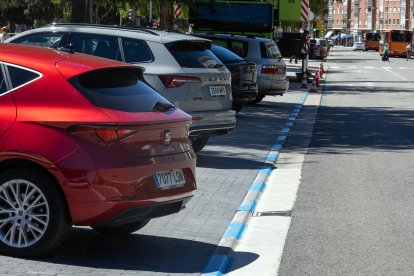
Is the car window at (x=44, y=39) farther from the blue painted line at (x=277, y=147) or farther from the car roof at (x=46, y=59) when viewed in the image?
the car roof at (x=46, y=59)

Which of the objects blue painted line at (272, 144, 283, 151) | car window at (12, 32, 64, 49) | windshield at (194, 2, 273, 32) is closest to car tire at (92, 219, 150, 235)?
car window at (12, 32, 64, 49)

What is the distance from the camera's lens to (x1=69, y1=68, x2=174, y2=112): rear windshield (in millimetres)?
7750

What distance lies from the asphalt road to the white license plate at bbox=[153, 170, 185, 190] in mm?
1055

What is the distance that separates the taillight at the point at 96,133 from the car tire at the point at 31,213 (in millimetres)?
420

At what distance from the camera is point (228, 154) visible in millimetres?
15578

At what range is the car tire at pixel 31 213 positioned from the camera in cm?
751

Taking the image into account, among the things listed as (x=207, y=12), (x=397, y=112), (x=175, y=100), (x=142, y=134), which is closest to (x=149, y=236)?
(x=142, y=134)

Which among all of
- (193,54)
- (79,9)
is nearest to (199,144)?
(193,54)

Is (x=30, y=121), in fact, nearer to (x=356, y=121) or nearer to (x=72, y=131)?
(x=72, y=131)

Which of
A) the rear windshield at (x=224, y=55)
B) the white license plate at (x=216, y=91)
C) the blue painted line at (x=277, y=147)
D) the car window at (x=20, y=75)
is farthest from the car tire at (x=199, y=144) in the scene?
the car window at (x=20, y=75)

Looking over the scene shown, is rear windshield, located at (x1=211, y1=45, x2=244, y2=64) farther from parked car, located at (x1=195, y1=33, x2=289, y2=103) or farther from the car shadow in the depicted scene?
the car shadow

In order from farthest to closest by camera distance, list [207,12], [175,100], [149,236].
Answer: [207,12] < [175,100] < [149,236]

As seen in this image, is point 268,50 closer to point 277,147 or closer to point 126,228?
point 277,147

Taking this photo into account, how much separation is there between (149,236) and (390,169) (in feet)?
20.9
